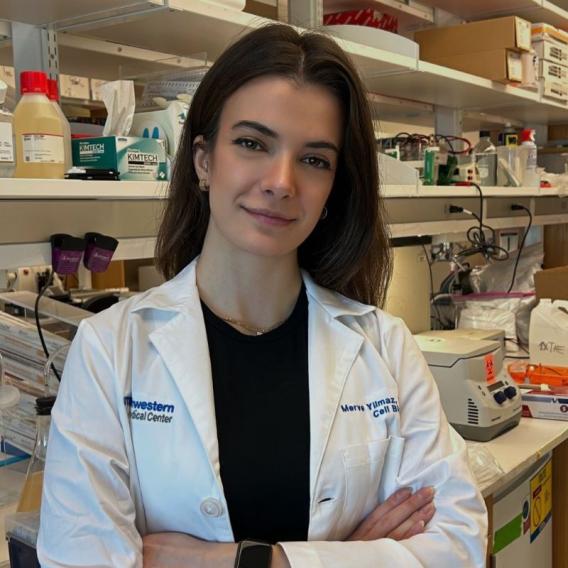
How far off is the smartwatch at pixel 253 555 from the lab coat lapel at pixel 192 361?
0.12 metres

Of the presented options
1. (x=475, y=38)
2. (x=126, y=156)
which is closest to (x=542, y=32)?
(x=475, y=38)

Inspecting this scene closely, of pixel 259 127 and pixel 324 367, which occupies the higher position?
pixel 259 127

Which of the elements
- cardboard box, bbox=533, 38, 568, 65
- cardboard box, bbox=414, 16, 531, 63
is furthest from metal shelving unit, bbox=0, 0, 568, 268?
cardboard box, bbox=533, 38, 568, 65

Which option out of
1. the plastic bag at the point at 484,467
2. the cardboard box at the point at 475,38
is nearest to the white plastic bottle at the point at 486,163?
the cardboard box at the point at 475,38

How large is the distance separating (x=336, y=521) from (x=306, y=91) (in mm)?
716

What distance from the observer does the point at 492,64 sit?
103 inches

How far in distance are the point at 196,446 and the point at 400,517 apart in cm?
37

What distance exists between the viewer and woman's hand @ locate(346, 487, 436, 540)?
1.19 metres

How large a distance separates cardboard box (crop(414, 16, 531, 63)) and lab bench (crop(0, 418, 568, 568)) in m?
1.38

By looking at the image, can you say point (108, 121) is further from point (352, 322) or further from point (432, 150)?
point (432, 150)

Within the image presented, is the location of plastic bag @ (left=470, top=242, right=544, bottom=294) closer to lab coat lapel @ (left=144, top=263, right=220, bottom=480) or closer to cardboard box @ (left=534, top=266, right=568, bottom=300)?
cardboard box @ (left=534, top=266, right=568, bottom=300)

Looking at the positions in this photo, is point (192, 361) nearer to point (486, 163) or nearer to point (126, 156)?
point (126, 156)

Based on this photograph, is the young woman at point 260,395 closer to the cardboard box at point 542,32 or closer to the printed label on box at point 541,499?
the printed label on box at point 541,499

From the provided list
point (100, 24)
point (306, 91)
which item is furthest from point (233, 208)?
point (100, 24)
